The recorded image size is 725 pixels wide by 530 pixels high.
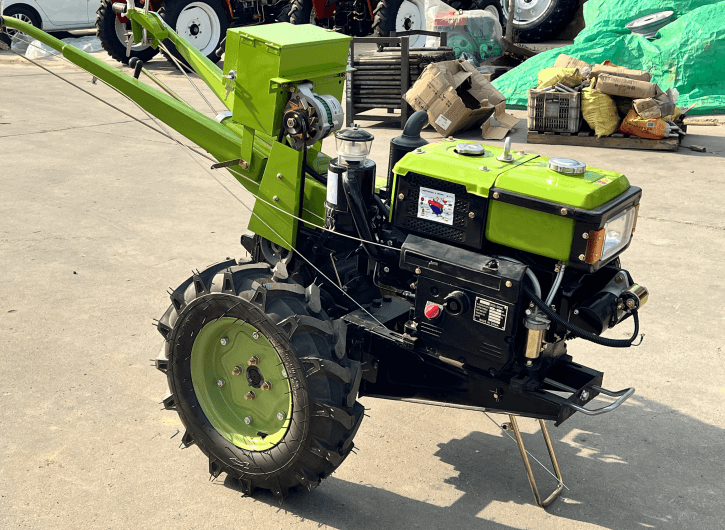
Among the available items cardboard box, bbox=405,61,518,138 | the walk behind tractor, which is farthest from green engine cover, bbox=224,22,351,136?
cardboard box, bbox=405,61,518,138

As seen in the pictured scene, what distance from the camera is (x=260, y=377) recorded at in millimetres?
3289

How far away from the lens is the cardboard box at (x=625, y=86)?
8.67m

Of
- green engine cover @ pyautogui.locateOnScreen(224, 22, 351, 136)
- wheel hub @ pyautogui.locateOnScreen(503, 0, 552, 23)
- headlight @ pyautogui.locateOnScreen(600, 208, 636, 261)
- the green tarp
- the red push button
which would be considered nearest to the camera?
headlight @ pyautogui.locateOnScreen(600, 208, 636, 261)

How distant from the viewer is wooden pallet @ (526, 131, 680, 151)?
8898 millimetres

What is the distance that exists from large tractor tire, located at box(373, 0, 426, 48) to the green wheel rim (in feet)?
36.0

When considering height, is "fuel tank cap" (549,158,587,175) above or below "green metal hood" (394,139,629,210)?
above

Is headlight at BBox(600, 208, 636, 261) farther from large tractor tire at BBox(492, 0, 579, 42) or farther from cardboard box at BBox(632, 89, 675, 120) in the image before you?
large tractor tire at BBox(492, 0, 579, 42)

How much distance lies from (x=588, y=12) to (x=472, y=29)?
1.80 metres

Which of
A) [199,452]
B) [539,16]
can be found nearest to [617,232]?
[199,452]

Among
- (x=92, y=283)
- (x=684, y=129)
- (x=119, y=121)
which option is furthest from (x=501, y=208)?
(x=119, y=121)

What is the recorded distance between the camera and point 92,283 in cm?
541

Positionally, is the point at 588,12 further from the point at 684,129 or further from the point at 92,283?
the point at 92,283

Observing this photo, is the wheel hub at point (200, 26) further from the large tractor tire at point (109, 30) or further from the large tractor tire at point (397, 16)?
the large tractor tire at point (397, 16)

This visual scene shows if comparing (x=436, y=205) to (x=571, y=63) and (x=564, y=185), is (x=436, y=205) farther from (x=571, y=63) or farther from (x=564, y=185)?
(x=571, y=63)
